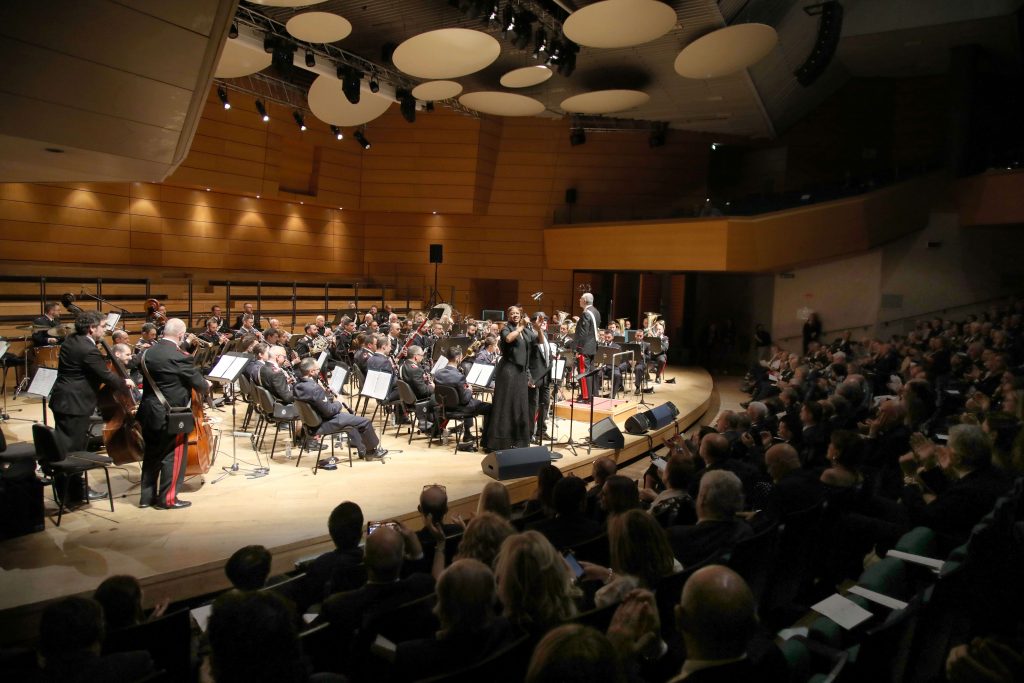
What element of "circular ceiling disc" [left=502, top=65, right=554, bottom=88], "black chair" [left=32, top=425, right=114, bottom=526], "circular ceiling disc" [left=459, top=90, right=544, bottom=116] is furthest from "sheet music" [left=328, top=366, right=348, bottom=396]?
"circular ceiling disc" [left=459, top=90, right=544, bottom=116]

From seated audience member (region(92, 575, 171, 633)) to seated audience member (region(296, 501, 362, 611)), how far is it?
71 cm

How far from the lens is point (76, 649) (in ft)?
6.83

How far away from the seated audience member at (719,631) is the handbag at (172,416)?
14.8 ft

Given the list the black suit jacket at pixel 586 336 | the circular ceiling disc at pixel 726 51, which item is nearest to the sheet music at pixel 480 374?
the black suit jacket at pixel 586 336

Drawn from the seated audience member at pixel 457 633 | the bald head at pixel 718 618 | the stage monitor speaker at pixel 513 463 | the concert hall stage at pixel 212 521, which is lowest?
the concert hall stage at pixel 212 521

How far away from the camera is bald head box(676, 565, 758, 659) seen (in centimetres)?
186

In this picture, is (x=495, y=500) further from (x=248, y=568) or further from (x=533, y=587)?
(x=248, y=568)

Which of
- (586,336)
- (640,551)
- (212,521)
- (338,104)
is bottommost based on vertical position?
(212,521)

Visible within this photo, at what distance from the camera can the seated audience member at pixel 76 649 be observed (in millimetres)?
2049

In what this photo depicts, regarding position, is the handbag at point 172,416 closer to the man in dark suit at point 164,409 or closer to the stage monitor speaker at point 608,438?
the man in dark suit at point 164,409

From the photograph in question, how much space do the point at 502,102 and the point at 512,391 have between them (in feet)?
30.2

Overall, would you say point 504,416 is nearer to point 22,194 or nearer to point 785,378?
point 785,378

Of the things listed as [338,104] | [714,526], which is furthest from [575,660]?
[338,104]

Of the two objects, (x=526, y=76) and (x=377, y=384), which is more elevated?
(x=526, y=76)
